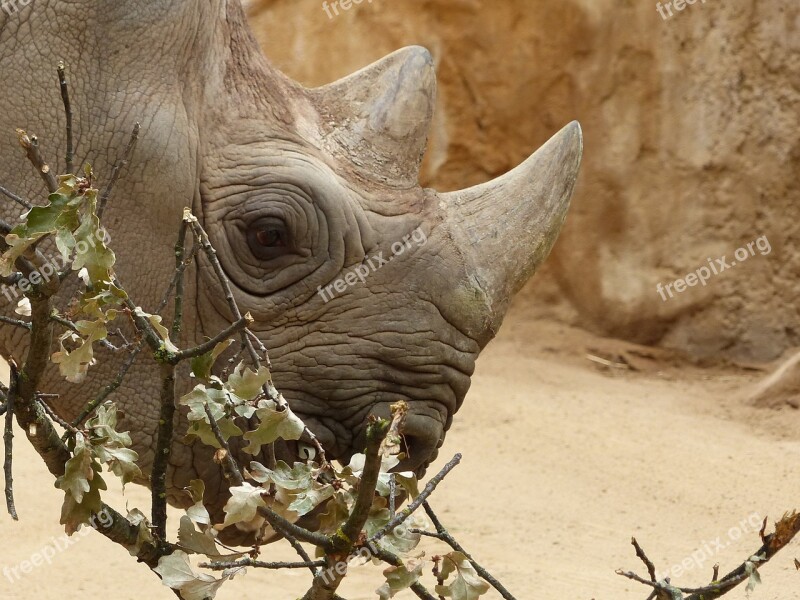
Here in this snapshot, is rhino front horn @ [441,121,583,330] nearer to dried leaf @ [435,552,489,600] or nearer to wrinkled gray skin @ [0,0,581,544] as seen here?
wrinkled gray skin @ [0,0,581,544]

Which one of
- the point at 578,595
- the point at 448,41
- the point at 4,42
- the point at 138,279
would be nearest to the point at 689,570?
the point at 578,595

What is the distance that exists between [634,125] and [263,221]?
630 cm

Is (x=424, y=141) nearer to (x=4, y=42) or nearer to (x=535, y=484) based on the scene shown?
(x=4, y=42)

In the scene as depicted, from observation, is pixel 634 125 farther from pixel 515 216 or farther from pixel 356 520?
pixel 356 520

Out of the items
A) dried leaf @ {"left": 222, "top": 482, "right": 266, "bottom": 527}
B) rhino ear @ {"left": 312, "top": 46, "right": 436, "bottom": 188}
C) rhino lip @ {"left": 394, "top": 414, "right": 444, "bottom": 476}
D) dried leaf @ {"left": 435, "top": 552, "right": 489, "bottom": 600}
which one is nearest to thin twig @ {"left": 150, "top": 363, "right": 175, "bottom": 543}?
dried leaf @ {"left": 222, "top": 482, "right": 266, "bottom": 527}

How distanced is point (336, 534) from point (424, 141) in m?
1.81

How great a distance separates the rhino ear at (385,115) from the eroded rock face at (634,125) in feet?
18.1

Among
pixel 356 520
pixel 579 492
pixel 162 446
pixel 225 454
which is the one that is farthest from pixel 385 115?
pixel 579 492

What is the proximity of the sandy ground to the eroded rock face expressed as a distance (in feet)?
2.43

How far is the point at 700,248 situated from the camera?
30.4ft

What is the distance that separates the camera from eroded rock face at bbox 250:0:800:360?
29.8 ft

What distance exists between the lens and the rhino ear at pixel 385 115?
3754 millimetres

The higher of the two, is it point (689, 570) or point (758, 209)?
point (758, 209)

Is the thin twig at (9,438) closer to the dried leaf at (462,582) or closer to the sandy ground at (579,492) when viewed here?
the dried leaf at (462,582)
